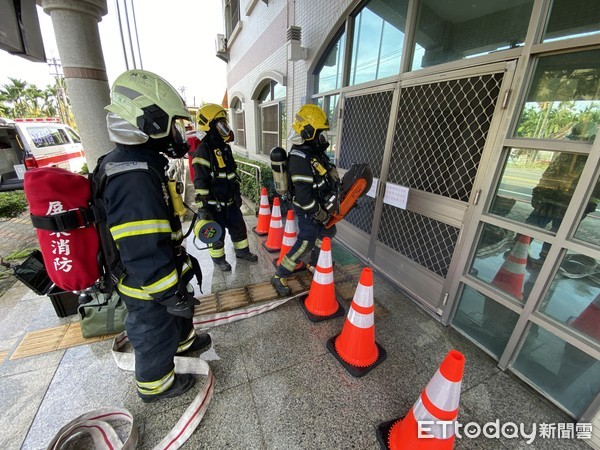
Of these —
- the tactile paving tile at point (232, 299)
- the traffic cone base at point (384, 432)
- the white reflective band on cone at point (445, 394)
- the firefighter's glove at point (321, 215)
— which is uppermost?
the firefighter's glove at point (321, 215)

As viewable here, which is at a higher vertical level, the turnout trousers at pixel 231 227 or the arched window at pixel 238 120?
the arched window at pixel 238 120

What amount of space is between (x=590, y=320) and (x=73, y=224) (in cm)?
356

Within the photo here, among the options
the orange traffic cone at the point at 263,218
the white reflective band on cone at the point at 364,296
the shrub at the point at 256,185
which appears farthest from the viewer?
the shrub at the point at 256,185

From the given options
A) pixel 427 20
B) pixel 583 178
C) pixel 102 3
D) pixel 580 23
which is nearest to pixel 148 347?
pixel 583 178

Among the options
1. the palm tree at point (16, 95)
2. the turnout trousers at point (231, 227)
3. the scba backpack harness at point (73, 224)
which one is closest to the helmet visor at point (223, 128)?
the turnout trousers at point (231, 227)

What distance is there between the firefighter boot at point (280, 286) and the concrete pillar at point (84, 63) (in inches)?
102

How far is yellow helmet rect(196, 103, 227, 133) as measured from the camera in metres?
3.08

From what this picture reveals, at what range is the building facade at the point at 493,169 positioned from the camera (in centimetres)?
179

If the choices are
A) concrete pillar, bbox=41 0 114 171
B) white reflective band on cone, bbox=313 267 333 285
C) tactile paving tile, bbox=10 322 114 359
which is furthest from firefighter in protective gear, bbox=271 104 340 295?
concrete pillar, bbox=41 0 114 171

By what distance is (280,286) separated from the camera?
319 centimetres

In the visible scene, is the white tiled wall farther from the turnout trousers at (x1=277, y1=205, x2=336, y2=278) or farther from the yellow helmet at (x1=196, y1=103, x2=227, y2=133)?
the turnout trousers at (x1=277, y1=205, x2=336, y2=278)

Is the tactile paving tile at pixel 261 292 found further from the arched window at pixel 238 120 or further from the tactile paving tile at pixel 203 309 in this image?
the arched window at pixel 238 120

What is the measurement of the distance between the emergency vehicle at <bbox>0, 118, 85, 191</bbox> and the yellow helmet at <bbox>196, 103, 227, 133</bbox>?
718 cm

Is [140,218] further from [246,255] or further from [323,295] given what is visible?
[246,255]
